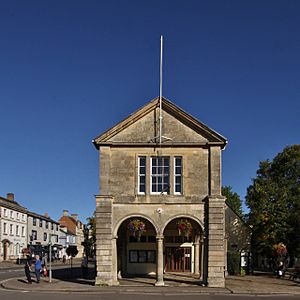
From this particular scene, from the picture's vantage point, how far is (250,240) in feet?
165

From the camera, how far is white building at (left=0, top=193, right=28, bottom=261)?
79.2m

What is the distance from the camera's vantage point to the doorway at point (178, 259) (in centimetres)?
3853

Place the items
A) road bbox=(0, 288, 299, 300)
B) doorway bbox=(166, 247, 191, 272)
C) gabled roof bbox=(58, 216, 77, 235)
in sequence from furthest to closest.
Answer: gabled roof bbox=(58, 216, 77, 235)
doorway bbox=(166, 247, 191, 272)
road bbox=(0, 288, 299, 300)

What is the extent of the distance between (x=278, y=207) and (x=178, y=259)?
1186cm

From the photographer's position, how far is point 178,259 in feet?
127

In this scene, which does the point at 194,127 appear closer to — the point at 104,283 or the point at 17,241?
the point at 104,283

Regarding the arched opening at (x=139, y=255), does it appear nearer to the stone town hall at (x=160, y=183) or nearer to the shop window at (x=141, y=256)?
the shop window at (x=141, y=256)

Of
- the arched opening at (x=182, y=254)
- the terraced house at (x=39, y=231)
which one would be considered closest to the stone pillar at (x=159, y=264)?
the arched opening at (x=182, y=254)

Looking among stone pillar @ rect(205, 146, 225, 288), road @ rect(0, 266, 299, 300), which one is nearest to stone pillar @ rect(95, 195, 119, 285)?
road @ rect(0, 266, 299, 300)

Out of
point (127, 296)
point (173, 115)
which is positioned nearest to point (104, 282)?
point (127, 296)

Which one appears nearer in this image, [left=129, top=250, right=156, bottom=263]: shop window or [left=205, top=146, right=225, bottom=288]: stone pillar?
[left=205, top=146, right=225, bottom=288]: stone pillar

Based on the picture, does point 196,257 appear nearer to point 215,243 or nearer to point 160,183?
point 215,243

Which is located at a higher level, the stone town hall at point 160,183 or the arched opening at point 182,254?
the stone town hall at point 160,183

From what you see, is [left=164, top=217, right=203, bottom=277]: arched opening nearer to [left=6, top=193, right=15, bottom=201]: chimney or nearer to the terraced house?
the terraced house
